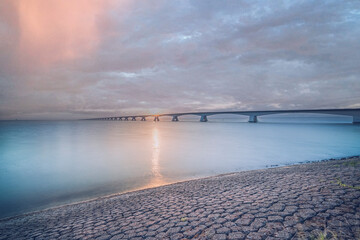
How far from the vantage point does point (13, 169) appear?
690 inches

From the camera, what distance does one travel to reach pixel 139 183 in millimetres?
12820

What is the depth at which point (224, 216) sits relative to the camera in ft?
16.5

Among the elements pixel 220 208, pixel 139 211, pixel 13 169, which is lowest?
pixel 13 169

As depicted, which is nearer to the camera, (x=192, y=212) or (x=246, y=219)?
(x=246, y=219)

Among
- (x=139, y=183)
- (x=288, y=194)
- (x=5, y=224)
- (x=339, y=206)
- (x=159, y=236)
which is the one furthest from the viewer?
(x=139, y=183)

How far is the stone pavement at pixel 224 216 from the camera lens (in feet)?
13.6

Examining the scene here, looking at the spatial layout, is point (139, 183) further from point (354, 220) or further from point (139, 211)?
point (354, 220)

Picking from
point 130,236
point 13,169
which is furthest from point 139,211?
point 13,169

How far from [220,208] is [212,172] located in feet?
31.8

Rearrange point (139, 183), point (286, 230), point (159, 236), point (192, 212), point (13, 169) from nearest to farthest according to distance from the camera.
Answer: point (286, 230) < point (159, 236) < point (192, 212) < point (139, 183) < point (13, 169)

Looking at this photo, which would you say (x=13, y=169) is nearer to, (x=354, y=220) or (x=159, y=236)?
(x=159, y=236)

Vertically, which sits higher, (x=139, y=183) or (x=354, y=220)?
(x=354, y=220)

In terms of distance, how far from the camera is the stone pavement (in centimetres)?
414

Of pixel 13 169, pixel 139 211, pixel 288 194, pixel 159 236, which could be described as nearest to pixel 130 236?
pixel 159 236
